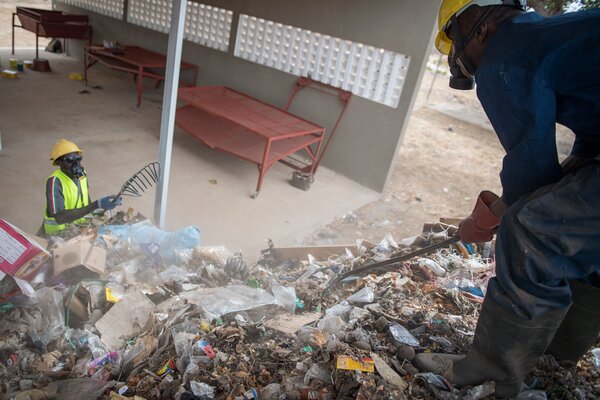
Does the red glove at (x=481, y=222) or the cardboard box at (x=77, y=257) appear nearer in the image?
the red glove at (x=481, y=222)

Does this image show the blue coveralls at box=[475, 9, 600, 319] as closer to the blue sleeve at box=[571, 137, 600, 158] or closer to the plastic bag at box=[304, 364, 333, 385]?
the blue sleeve at box=[571, 137, 600, 158]

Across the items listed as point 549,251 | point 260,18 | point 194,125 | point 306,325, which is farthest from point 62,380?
point 260,18

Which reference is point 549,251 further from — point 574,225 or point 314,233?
point 314,233

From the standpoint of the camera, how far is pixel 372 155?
19.9 ft

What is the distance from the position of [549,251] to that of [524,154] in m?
0.37

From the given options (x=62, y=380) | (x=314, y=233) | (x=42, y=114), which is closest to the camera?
(x=62, y=380)

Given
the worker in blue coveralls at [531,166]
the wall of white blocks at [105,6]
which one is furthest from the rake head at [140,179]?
the wall of white blocks at [105,6]

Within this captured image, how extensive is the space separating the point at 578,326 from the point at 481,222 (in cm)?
68

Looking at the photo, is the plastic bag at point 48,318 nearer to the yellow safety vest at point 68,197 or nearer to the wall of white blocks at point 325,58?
the yellow safety vest at point 68,197

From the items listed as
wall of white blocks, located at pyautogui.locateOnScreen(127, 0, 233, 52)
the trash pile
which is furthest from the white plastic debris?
wall of white blocks, located at pyautogui.locateOnScreen(127, 0, 233, 52)

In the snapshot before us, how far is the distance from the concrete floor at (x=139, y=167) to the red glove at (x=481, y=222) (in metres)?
2.38

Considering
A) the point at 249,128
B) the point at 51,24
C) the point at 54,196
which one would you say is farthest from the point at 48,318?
the point at 51,24

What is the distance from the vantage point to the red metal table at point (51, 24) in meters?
8.67

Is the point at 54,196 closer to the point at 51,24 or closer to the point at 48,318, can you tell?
the point at 48,318
